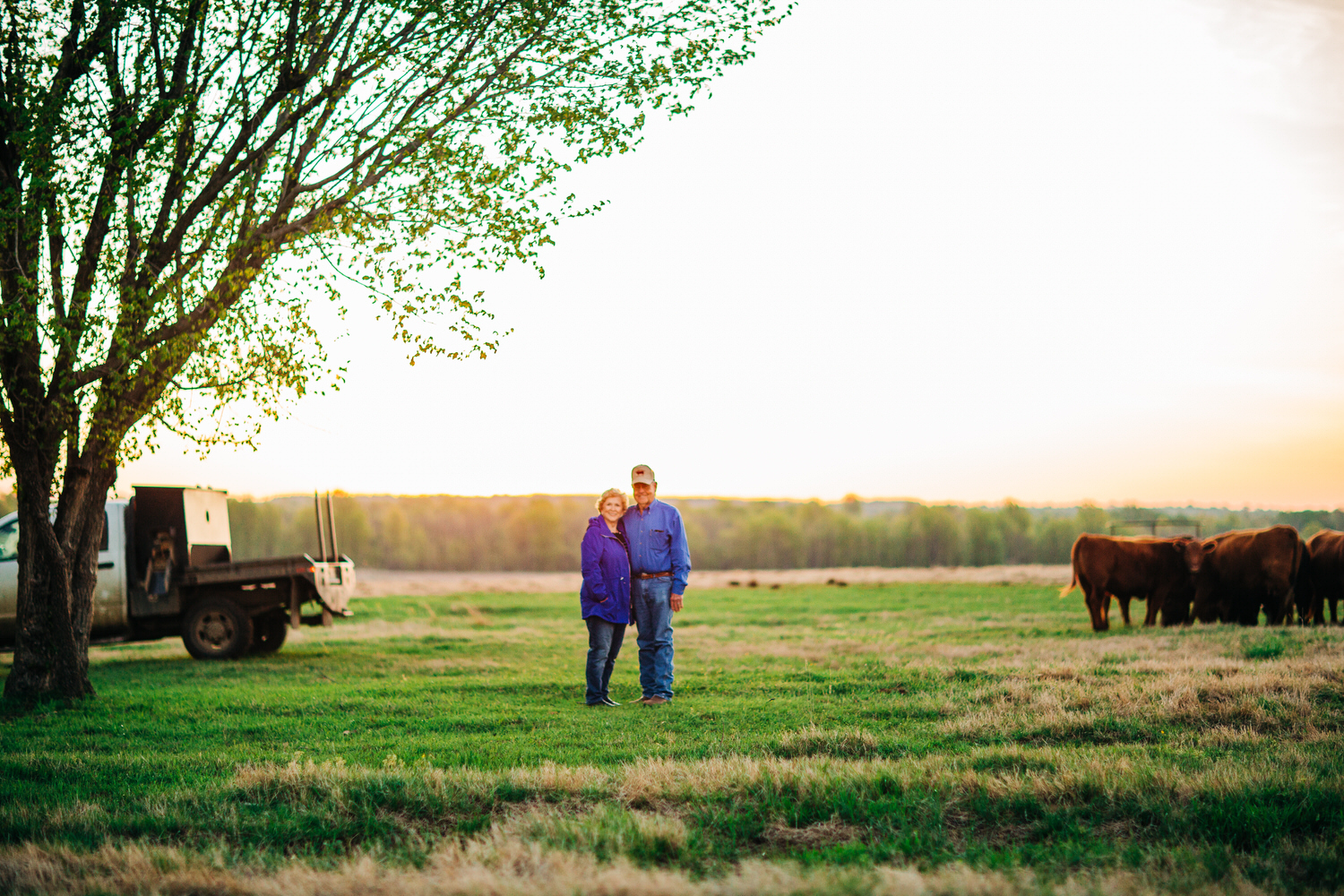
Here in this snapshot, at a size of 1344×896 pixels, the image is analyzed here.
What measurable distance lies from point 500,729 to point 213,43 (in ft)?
28.9

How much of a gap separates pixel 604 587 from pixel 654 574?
0.55 metres

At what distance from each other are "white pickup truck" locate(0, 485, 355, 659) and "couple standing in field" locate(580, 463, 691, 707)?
7308mm

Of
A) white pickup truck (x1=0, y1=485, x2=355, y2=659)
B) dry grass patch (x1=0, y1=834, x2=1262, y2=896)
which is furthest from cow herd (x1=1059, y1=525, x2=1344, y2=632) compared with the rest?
dry grass patch (x1=0, y1=834, x2=1262, y2=896)

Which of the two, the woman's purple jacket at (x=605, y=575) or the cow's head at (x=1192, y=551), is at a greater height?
the woman's purple jacket at (x=605, y=575)

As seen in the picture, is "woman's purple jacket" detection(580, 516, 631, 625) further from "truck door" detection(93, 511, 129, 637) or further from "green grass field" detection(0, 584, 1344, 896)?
"truck door" detection(93, 511, 129, 637)

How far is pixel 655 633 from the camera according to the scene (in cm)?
1020

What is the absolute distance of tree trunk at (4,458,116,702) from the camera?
11.1 metres

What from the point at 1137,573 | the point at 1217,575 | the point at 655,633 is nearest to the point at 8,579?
the point at 655,633

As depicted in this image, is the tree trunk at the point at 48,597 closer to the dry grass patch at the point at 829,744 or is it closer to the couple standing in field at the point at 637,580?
the couple standing in field at the point at 637,580

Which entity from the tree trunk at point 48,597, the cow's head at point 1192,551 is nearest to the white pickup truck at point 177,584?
the tree trunk at point 48,597

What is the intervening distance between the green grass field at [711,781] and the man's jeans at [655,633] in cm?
39

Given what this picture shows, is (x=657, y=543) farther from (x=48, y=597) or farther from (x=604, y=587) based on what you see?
(x=48, y=597)

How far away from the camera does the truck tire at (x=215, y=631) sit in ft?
50.9

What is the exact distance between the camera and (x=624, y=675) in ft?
42.2
